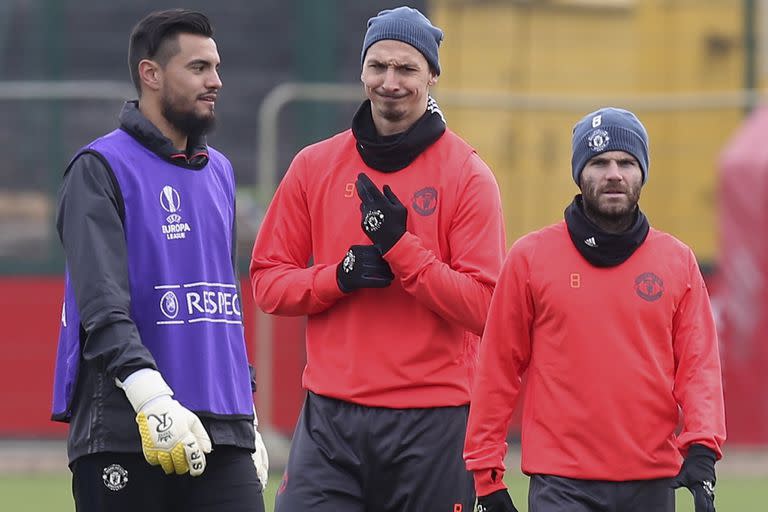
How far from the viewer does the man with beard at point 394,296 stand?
5.41 m

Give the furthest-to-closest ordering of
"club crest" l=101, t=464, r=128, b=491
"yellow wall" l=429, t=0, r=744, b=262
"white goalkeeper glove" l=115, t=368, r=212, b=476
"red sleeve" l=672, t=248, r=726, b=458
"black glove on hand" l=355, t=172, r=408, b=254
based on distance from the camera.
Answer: "yellow wall" l=429, t=0, r=744, b=262
"black glove on hand" l=355, t=172, r=408, b=254
"red sleeve" l=672, t=248, r=726, b=458
"club crest" l=101, t=464, r=128, b=491
"white goalkeeper glove" l=115, t=368, r=212, b=476

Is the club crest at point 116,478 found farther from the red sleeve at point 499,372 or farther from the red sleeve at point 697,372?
the red sleeve at point 697,372

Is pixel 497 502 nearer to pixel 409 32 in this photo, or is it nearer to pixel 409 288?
pixel 409 288

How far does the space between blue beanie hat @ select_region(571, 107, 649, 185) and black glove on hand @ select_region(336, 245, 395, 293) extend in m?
0.64

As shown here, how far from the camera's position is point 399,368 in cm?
545

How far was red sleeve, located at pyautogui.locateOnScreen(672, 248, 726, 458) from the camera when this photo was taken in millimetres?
5141

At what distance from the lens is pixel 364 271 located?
5.39 metres

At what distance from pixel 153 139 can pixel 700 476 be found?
71.1 inches

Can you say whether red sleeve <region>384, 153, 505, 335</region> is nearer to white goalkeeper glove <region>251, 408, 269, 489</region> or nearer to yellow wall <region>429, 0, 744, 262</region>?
white goalkeeper glove <region>251, 408, 269, 489</region>

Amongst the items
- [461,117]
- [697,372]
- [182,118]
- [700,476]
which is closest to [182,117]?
[182,118]

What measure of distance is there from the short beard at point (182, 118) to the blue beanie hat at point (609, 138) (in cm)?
112

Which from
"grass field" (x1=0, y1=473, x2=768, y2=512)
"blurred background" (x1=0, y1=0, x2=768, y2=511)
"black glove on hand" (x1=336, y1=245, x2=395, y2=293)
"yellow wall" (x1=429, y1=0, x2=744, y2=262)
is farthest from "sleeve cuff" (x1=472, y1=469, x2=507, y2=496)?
"yellow wall" (x1=429, y1=0, x2=744, y2=262)

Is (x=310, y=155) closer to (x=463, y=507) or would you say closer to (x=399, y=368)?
(x=399, y=368)

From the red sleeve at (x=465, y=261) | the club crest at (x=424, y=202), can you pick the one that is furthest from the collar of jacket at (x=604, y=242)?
the club crest at (x=424, y=202)
